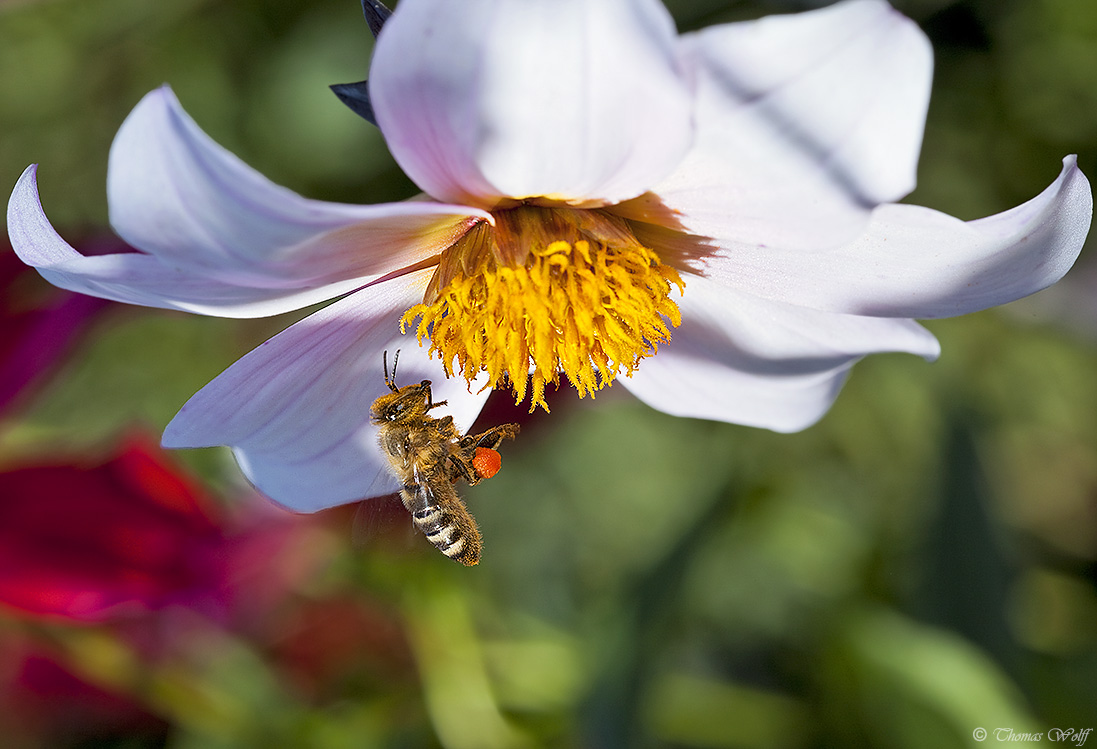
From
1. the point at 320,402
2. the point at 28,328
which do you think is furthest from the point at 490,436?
the point at 28,328

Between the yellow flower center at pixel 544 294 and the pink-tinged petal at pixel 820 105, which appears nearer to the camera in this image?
the pink-tinged petal at pixel 820 105

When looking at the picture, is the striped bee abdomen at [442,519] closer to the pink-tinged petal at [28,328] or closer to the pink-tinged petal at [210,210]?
the pink-tinged petal at [210,210]

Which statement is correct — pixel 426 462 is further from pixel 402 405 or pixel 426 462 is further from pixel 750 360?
pixel 750 360

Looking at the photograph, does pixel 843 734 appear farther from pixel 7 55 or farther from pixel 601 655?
pixel 7 55

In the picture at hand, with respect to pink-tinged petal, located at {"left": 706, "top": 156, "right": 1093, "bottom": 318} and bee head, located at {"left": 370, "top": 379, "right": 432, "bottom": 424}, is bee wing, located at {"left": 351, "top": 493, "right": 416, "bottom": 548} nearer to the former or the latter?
bee head, located at {"left": 370, "top": 379, "right": 432, "bottom": 424}

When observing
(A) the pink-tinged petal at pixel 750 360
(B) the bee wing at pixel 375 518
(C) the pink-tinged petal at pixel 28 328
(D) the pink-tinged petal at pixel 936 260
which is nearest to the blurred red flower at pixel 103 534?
(C) the pink-tinged petal at pixel 28 328

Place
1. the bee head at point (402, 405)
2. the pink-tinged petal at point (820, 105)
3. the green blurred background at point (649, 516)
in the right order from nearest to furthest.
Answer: the pink-tinged petal at point (820, 105) < the bee head at point (402, 405) < the green blurred background at point (649, 516)

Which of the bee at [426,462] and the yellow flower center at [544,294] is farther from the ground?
the yellow flower center at [544,294]
